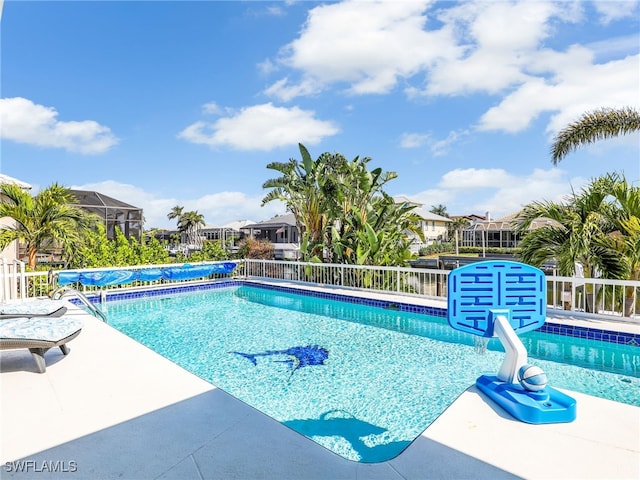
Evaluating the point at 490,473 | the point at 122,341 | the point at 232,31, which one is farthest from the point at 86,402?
the point at 232,31

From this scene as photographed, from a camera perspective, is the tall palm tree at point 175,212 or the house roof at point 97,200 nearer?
the house roof at point 97,200

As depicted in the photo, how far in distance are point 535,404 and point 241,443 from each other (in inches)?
80.3

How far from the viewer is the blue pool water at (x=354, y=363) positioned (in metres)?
3.79

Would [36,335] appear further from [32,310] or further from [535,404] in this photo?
→ [535,404]

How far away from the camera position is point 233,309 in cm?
945

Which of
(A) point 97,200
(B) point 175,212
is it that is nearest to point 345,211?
(A) point 97,200

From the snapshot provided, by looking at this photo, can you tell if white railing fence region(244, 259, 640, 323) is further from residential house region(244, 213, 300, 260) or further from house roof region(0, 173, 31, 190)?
residential house region(244, 213, 300, 260)

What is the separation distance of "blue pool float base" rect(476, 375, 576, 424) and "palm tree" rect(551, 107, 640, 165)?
9.19m

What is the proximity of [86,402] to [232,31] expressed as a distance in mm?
10898

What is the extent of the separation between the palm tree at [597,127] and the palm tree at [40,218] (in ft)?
43.6

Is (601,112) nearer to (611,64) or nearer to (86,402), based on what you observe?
(611,64)

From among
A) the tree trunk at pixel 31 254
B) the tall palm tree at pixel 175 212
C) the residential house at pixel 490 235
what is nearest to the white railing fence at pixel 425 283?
the tree trunk at pixel 31 254

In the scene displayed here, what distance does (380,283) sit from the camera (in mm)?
10211

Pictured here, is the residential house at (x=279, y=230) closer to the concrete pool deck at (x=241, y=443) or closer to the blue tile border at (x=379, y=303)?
the blue tile border at (x=379, y=303)
